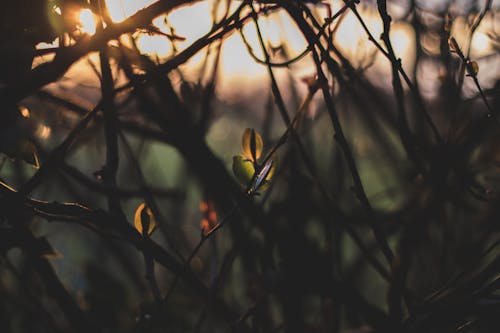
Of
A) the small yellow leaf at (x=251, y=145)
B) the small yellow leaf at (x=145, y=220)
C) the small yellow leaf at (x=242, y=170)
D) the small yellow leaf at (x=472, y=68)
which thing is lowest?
the small yellow leaf at (x=145, y=220)

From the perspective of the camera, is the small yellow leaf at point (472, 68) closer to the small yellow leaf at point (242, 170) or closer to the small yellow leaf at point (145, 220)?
the small yellow leaf at point (242, 170)

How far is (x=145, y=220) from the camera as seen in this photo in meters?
0.83

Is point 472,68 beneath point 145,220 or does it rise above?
above

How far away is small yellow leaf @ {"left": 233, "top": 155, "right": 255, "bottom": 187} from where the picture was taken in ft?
Result: 2.79

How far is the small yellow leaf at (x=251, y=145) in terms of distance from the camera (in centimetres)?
88

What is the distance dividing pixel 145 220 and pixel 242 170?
6.8 inches

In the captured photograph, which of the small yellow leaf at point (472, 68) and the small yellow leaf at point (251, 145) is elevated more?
the small yellow leaf at point (472, 68)

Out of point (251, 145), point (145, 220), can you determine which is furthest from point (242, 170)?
point (145, 220)

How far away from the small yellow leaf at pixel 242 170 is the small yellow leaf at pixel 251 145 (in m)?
0.03

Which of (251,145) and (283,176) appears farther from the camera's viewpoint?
(283,176)

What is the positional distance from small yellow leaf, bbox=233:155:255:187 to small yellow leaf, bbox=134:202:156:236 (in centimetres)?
15

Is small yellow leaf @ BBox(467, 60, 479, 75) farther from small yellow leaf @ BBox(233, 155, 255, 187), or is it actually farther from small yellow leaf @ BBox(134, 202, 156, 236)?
small yellow leaf @ BBox(134, 202, 156, 236)

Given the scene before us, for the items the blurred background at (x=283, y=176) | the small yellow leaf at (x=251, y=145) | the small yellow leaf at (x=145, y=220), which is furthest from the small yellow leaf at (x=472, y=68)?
the small yellow leaf at (x=145, y=220)

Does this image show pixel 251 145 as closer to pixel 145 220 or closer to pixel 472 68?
pixel 145 220
